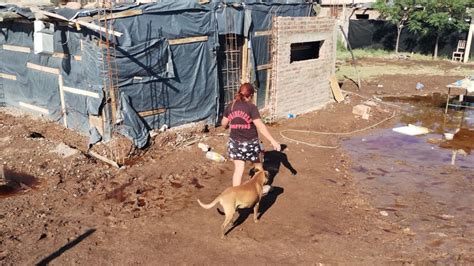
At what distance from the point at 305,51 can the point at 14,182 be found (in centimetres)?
1107

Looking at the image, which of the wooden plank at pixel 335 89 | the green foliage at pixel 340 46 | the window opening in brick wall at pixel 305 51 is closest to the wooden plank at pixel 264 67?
the window opening in brick wall at pixel 305 51

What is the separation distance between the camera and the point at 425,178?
30.6 feet

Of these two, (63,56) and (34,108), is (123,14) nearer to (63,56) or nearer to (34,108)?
(63,56)

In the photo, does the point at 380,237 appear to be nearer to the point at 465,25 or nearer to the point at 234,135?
the point at 234,135

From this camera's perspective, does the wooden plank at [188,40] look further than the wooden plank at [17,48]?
No

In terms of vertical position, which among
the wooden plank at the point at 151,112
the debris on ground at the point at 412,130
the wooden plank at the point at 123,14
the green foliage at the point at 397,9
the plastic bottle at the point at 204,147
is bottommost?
the debris on ground at the point at 412,130

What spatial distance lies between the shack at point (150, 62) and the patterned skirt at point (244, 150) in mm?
4022

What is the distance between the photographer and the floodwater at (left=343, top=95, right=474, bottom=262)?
23.2 feet

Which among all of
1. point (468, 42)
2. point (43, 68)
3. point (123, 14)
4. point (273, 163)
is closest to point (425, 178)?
point (273, 163)

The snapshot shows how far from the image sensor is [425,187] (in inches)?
349

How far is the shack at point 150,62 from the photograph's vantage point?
1000cm

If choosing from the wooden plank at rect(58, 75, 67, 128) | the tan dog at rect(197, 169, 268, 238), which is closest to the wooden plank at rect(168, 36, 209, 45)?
the wooden plank at rect(58, 75, 67, 128)

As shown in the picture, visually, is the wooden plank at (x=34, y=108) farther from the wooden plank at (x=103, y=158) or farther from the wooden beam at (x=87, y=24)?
the wooden beam at (x=87, y=24)

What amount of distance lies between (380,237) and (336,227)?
70 cm
